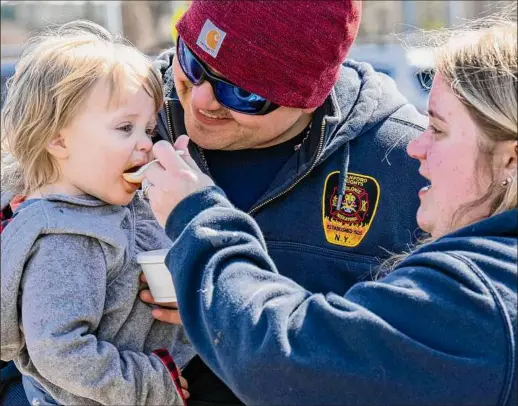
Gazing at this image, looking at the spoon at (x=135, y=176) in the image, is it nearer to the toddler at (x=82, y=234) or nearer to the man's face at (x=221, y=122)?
the toddler at (x=82, y=234)

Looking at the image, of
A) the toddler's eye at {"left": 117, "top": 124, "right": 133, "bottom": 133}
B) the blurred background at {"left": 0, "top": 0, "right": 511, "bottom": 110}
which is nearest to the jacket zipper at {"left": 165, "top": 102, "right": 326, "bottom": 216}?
the toddler's eye at {"left": 117, "top": 124, "right": 133, "bottom": 133}

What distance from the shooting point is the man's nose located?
2.72 m

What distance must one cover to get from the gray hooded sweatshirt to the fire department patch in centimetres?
70

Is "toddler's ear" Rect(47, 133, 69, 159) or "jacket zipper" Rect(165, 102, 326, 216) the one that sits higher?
"toddler's ear" Rect(47, 133, 69, 159)

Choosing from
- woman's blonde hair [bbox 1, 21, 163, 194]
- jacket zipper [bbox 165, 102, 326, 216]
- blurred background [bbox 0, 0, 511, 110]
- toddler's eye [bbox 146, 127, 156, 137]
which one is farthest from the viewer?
blurred background [bbox 0, 0, 511, 110]

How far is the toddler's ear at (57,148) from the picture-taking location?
2.41 meters

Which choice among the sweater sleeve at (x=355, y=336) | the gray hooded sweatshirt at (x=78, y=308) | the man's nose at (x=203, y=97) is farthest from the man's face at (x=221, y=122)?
the sweater sleeve at (x=355, y=336)

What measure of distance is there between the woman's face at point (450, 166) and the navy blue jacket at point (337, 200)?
78cm

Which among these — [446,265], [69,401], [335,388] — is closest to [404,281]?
[446,265]

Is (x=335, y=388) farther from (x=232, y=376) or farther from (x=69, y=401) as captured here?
(x=69, y=401)

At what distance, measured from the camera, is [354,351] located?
170 cm

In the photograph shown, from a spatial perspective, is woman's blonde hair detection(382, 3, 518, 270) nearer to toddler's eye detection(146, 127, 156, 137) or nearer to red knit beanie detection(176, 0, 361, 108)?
red knit beanie detection(176, 0, 361, 108)

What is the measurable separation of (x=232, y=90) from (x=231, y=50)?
129 mm

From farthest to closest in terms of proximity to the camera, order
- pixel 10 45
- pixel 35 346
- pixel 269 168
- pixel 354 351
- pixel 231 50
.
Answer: pixel 10 45, pixel 269 168, pixel 231 50, pixel 35 346, pixel 354 351
